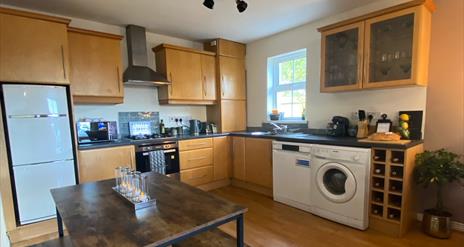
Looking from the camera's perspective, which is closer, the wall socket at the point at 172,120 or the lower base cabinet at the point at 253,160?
the lower base cabinet at the point at 253,160

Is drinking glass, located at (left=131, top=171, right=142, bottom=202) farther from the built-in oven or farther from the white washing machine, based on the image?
the white washing machine

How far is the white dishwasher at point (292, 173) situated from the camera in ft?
8.72

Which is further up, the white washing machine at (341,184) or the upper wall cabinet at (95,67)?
the upper wall cabinet at (95,67)

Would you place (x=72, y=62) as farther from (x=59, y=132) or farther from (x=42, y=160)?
(x=42, y=160)

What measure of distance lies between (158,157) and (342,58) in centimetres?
256

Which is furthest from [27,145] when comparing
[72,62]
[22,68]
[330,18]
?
[330,18]

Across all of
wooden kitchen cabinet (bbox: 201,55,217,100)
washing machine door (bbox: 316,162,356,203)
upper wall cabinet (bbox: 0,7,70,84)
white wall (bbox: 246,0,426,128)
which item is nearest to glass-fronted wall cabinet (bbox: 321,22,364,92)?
white wall (bbox: 246,0,426,128)

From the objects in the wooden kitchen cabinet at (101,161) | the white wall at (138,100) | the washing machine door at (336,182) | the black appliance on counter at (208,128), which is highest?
the white wall at (138,100)

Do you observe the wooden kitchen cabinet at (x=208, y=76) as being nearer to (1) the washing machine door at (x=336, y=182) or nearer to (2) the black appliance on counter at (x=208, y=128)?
(2) the black appliance on counter at (x=208, y=128)

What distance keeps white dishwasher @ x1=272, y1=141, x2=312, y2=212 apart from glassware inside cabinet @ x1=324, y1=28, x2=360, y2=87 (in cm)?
86

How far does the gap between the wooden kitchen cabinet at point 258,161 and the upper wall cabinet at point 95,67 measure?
6.17ft

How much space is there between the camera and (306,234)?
2.22 metres

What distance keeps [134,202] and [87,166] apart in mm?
1626

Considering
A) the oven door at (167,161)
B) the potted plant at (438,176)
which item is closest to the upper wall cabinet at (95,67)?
the oven door at (167,161)
